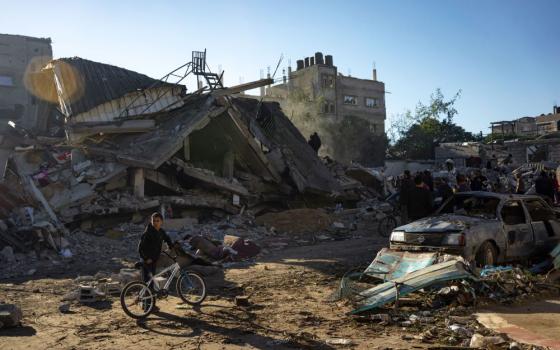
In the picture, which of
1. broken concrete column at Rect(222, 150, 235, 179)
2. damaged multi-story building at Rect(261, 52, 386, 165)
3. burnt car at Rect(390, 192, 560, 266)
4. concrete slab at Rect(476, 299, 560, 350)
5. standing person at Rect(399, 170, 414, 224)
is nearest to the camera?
concrete slab at Rect(476, 299, 560, 350)

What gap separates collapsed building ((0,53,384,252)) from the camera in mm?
14797

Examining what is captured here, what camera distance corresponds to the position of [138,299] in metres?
6.83

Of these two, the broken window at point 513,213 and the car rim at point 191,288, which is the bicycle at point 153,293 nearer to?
the car rim at point 191,288

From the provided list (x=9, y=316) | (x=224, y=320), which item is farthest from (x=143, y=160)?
(x=224, y=320)

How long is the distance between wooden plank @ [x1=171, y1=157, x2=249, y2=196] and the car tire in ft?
34.5

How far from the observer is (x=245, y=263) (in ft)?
36.8

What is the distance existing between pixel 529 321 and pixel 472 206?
3.60 metres

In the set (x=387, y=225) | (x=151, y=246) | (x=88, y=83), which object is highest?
(x=88, y=83)

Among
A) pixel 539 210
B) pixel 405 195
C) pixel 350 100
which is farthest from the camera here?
pixel 350 100

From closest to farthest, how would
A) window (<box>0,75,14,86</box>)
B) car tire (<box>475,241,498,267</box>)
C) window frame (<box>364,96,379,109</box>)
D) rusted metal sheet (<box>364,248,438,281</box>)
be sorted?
rusted metal sheet (<box>364,248,438,281</box>)
car tire (<box>475,241,498,267</box>)
window (<box>0,75,14,86</box>)
window frame (<box>364,96,379,109</box>)

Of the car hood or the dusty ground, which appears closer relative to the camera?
the dusty ground

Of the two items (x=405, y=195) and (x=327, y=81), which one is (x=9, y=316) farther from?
(x=327, y=81)

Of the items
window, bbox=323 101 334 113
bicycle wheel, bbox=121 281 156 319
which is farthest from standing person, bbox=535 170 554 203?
window, bbox=323 101 334 113

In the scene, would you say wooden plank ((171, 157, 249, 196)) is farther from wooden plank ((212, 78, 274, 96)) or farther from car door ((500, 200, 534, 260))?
car door ((500, 200, 534, 260))
